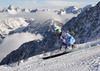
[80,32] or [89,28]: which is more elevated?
[89,28]

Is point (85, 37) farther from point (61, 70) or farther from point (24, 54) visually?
point (61, 70)

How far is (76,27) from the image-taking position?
134 meters

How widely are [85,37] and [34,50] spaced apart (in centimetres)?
7104

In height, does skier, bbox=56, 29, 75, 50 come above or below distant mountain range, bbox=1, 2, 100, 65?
above

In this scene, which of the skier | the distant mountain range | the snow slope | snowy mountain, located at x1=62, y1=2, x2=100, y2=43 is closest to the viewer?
the snow slope

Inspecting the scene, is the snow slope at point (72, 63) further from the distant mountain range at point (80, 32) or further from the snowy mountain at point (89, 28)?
the snowy mountain at point (89, 28)

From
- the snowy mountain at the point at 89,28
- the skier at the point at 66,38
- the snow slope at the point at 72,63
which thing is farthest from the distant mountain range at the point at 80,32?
the snow slope at the point at 72,63

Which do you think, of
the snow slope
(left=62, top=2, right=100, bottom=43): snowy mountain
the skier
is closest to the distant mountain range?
(left=62, top=2, right=100, bottom=43): snowy mountain

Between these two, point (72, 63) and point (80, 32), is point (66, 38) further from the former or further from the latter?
point (80, 32)

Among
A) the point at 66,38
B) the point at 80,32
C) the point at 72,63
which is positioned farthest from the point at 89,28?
the point at 72,63

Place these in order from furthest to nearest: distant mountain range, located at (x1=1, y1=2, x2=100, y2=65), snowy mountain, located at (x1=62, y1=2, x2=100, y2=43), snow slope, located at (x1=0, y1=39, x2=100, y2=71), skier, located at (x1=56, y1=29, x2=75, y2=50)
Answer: distant mountain range, located at (x1=1, y1=2, x2=100, y2=65), snowy mountain, located at (x1=62, y1=2, x2=100, y2=43), skier, located at (x1=56, y1=29, x2=75, y2=50), snow slope, located at (x1=0, y1=39, x2=100, y2=71)

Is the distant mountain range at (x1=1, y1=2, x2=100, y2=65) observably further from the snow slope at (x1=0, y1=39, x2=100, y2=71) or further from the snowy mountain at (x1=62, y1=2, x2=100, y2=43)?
the snow slope at (x1=0, y1=39, x2=100, y2=71)

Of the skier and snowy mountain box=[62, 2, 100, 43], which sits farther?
snowy mountain box=[62, 2, 100, 43]

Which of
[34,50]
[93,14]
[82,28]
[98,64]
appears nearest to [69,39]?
[98,64]
